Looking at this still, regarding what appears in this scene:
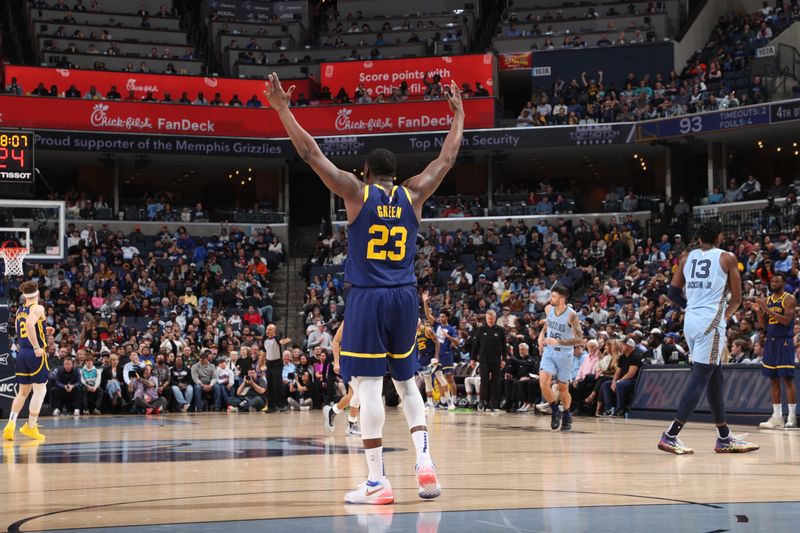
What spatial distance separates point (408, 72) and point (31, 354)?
29.4m

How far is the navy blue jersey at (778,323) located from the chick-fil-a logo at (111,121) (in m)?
28.9

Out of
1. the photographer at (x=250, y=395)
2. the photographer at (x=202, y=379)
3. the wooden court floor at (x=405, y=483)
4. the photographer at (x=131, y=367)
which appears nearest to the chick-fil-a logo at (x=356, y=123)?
the photographer at (x=250, y=395)

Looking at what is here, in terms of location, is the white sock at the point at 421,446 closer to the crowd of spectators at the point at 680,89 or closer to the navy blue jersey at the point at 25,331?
the navy blue jersey at the point at 25,331

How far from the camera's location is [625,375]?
19531mm

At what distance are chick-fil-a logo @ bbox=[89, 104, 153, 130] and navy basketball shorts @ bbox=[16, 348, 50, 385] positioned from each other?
25089 millimetres

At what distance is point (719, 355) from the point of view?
10852 mm

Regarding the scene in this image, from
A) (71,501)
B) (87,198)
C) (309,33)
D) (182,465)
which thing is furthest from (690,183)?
(71,501)

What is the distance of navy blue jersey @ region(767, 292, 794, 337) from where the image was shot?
15.4 metres

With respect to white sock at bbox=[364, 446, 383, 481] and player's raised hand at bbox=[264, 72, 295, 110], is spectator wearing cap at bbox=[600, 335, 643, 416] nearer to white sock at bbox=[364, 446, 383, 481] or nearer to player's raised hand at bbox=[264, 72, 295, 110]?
white sock at bbox=[364, 446, 383, 481]

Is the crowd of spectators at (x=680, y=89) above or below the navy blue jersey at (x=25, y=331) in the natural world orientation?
above

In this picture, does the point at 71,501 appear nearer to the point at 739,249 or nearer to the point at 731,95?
the point at 739,249

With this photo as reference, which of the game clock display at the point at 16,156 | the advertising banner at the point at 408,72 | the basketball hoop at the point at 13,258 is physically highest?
the advertising banner at the point at 408,72

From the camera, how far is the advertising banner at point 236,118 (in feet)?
128

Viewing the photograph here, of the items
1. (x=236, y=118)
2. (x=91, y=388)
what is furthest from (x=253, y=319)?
(x=236, y=118)
